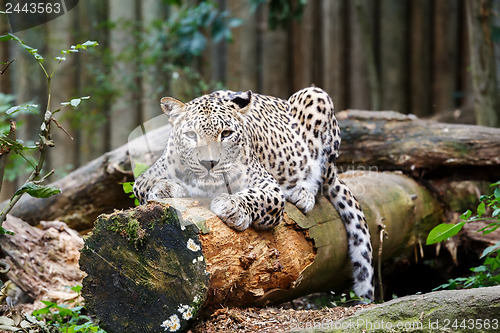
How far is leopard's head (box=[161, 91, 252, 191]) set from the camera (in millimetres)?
4445

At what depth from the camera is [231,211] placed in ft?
13.7

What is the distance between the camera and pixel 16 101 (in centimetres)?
1053

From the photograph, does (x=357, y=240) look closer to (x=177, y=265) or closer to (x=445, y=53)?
(x=177, y=265)

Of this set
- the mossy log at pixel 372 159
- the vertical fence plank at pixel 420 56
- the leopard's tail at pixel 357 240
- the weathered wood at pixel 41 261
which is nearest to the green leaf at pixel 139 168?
the mossy log at pixel 372 159

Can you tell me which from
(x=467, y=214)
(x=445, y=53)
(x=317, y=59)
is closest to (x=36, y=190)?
(x=467, y=214)

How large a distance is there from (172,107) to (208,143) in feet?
1.72

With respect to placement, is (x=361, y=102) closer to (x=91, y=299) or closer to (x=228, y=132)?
(x=228, y=132)

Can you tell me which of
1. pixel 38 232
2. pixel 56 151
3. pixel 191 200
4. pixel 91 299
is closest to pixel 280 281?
pixel 191 200

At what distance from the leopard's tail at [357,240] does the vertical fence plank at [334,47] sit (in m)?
6.48

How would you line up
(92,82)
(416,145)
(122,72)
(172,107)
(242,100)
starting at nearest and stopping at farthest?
(172,107), (242,100), (416,145), (92,82), (122,72)

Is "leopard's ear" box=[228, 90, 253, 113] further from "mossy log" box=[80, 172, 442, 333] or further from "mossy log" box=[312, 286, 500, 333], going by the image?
"mossy log" box=[312, 286, 500, 333]

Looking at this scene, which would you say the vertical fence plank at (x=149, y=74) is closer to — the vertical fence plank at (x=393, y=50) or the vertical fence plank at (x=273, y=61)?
the vertical fence plank at (x=273, y=61)

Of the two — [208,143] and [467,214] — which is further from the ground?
[208,143]

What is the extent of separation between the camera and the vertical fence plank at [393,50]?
11797 mm
